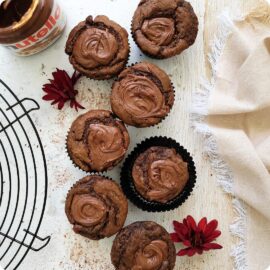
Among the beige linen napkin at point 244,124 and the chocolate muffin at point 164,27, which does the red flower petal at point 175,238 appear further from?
the chocolate muffin at point 164,27

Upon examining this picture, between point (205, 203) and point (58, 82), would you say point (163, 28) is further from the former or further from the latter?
point (205, 203)

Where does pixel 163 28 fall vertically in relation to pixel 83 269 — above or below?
above

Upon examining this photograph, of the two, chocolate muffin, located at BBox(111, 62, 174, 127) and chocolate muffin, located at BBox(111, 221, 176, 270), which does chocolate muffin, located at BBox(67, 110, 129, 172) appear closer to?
chocolate muffin, located at BBox(111, 62, 174, 127)

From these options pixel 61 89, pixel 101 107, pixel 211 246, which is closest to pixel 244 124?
pixel 211 246

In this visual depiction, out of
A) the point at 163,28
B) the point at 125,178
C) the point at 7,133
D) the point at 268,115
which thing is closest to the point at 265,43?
the point at 268,115

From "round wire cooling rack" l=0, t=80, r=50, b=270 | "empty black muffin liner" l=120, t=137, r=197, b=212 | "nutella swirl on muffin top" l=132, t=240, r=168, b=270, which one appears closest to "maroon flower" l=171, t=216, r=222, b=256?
"empty black muffin liner" l=120, t=137, r=197, b=212

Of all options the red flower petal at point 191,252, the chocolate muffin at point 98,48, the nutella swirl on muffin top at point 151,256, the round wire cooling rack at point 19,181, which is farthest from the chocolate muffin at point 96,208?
the chocolate muffin at point 98,48
